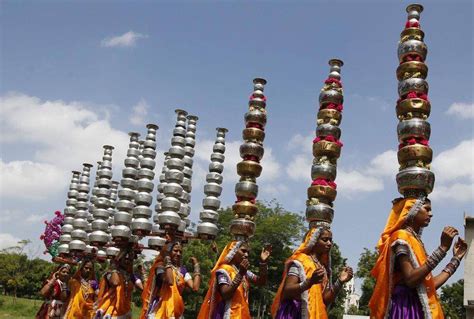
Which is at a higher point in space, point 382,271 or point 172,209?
point 172,209

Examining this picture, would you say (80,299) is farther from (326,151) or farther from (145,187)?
(326,151)

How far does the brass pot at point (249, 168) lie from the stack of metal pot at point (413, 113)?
326 centimetres

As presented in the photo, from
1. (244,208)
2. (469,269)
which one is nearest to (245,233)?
(244,208)

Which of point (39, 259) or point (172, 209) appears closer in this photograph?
point (172, 209)

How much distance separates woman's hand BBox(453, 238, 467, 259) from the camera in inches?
235

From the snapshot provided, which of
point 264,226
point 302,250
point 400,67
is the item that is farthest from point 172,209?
point 264,226

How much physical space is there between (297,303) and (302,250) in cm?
71

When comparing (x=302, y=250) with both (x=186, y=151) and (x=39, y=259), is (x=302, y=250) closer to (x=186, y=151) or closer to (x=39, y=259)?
(x=186, y=151)

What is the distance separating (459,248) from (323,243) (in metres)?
1.79

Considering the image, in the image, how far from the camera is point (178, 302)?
9.73 meters

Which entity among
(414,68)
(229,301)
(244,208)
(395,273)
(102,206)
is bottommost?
(229,301)

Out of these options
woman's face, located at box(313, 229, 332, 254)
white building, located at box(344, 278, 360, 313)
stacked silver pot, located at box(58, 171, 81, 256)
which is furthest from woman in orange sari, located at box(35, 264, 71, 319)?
white building, located at box(344, 278, 360, 313)

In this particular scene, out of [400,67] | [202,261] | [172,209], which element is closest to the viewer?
[400,67]

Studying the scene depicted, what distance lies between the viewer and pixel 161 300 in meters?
9.62
